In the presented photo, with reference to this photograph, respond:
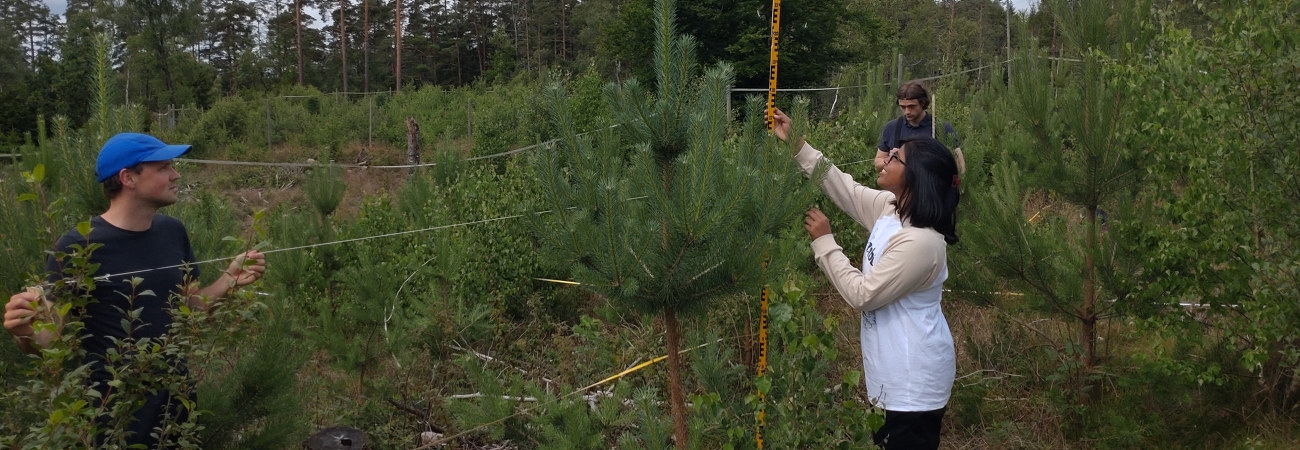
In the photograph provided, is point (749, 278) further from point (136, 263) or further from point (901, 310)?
point (136, 263)

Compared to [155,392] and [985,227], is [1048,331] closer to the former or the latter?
[985,227]

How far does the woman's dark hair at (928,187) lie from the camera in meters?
2.67

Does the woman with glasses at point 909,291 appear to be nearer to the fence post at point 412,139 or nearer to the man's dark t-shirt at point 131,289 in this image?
the man's dark t-shirt at point 131,289

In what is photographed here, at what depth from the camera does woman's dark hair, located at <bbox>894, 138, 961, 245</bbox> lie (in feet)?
8.75

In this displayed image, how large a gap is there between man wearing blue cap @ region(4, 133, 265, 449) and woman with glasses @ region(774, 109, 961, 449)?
1797 millimetres

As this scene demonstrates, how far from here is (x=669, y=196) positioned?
277 cm

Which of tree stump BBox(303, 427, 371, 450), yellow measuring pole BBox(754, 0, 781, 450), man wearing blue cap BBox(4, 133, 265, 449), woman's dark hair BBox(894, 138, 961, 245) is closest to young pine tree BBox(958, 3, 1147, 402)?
yellow measuring pole BBox(754, 0, 781, 450)

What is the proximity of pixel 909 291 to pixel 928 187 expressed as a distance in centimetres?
30

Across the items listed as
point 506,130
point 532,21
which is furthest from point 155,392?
point 532,21

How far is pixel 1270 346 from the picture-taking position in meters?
4.18

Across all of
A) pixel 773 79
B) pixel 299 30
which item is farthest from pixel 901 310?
pixel 299 30

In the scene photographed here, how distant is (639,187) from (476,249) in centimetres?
420

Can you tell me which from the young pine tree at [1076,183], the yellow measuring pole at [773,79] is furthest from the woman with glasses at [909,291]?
the young pine tree at [1076,183]

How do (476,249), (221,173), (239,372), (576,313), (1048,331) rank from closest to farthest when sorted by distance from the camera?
(239,372), (1048,331), (476,249), (576,313), (221,173)
